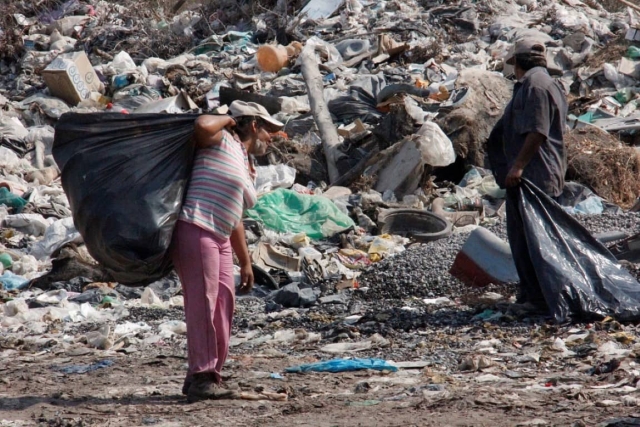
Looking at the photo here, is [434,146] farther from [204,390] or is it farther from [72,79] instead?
[204,390]

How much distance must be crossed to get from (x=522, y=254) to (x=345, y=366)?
1.50 m

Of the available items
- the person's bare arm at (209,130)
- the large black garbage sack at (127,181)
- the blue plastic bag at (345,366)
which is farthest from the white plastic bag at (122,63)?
the person's bare arm at (209,130)

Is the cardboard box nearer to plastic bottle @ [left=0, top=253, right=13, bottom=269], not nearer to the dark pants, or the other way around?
plastic bottle @ [left=0, top=253, right=13, bottom=269]

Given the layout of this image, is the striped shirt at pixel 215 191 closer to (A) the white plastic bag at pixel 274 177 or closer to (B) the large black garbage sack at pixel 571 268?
(B) the large black garbage sack at pixel 571 268

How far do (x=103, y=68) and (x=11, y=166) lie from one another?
3.81m

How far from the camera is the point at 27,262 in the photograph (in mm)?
8477

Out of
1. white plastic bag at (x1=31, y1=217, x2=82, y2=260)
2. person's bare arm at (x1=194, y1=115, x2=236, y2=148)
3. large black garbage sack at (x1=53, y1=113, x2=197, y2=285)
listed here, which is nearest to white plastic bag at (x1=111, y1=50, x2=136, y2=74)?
white plastic bag at (x1=31, y1=217, x2=82, y2=260)

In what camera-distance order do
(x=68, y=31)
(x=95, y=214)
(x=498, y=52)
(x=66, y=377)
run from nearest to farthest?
(x=95, y=214), (x=66, y=377), (x=498, y=52), (x=68, y=31)

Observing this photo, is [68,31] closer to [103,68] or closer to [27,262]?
[103,68]

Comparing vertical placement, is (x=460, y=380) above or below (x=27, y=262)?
above

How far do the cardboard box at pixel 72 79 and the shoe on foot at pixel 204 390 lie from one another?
10.4 m

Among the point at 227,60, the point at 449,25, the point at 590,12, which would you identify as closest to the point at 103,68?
the point at 227,60

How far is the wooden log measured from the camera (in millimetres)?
11023

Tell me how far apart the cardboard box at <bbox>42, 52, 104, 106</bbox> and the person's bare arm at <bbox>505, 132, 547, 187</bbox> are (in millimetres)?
9512
